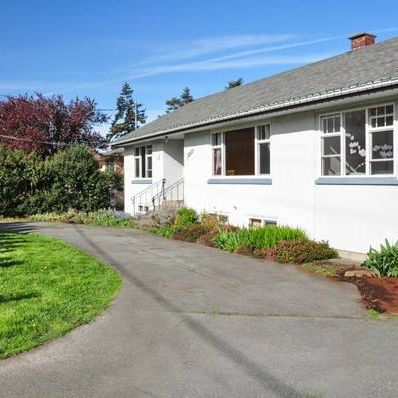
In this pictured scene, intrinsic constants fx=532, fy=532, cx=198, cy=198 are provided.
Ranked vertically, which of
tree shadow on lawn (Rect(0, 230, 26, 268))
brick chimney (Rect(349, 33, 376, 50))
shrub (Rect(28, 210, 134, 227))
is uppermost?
brick chimney (Rect(349, 33, 376, 50))

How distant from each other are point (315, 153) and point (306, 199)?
1.15 meters

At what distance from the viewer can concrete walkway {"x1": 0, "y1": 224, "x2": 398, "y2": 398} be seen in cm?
468

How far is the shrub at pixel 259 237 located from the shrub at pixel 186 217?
13.9 feet

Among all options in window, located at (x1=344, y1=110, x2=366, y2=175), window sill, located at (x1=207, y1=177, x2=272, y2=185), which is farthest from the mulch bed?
window sill, located at (x1=207, y1=177, x2=272, y2=185)

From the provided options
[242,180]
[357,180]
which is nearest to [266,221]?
[242,180]

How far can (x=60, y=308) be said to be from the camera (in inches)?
283

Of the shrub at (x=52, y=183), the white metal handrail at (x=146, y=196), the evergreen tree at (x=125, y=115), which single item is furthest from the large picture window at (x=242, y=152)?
the evergreen tree at (x=125, y=115)

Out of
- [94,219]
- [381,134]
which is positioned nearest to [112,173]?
[94,219]

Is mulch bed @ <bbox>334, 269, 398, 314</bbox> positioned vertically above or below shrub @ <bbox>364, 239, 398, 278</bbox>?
below

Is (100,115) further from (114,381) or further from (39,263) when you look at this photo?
(114,381)

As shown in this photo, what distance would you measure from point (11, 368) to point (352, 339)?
11.9 ft

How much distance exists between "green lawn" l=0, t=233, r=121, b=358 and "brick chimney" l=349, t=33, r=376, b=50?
11464 millimetres

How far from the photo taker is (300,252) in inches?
439

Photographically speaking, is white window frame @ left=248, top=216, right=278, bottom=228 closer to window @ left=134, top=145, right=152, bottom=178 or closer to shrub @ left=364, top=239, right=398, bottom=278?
shrub @ left=364, top=239, right=398, bottom=278
